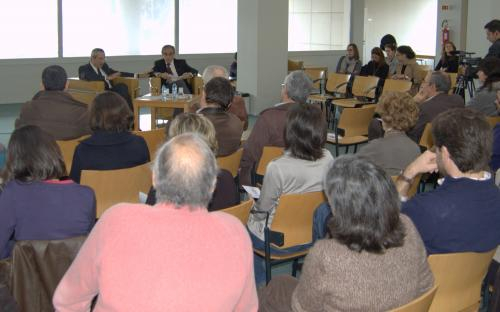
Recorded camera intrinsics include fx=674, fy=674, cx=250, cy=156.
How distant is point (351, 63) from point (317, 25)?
483cm

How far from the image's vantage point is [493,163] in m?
5.08

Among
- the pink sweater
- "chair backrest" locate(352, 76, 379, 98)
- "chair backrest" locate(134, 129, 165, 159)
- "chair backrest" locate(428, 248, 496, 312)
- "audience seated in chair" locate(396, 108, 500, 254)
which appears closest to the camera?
the pink sweater

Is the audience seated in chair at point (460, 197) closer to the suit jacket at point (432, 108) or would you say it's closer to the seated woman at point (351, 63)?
the suit jacket at point (432, 108)

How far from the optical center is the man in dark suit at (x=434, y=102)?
20.7 feet

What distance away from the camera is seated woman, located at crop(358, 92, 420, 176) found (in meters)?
4.34

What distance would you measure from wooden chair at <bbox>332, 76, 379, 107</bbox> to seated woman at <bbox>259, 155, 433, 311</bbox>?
7.26m

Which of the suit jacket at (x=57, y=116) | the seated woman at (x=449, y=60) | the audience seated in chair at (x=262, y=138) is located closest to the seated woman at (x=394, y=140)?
the audience seated in chair at (x=262, y=138)

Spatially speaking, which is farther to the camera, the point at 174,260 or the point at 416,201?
the point at 416,201

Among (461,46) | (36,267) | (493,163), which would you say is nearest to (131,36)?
(461,46)

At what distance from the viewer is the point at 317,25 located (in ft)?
52.8

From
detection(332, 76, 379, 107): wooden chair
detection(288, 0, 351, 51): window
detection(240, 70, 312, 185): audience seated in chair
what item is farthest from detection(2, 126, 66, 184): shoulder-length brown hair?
detection(288, 0, 351, 51): window

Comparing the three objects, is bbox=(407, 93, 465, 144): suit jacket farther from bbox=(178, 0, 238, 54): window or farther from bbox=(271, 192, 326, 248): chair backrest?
bbox=(178, 0, 238, 54): window

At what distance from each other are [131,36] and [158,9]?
2.62 feet

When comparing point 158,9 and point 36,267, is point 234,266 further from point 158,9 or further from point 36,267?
point 158,9
